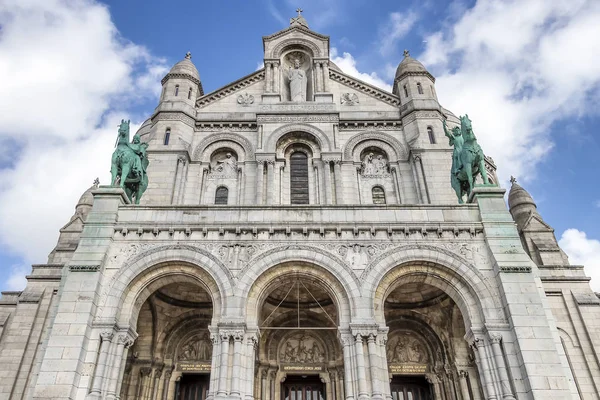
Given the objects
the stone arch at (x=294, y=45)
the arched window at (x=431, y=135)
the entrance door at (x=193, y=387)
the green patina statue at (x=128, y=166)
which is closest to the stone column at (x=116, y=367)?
the entrance door at (x=193, y=387)

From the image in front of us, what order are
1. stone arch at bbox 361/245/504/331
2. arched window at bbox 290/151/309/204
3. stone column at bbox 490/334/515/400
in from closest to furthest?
1. stone column at bbox 490/334/515/400
2. stone arch at bbox 361/245/504/331
3. arched window at bbox 290/151/309/204

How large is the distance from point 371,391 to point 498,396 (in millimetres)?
3519

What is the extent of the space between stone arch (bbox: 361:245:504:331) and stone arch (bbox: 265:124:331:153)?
9.82m

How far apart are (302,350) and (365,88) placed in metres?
15.5

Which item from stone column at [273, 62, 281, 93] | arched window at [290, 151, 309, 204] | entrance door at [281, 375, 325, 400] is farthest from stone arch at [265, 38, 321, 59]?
entrance door at [281, 375, 325, 400]

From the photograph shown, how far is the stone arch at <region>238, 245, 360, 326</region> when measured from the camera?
14.9 m

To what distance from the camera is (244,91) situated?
2738 centimetres

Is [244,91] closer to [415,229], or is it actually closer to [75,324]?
[415,229]

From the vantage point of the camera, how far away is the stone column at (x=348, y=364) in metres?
13.4

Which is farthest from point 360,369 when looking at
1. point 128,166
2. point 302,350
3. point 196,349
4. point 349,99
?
point 349,99

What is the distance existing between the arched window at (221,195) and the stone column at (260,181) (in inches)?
73.8

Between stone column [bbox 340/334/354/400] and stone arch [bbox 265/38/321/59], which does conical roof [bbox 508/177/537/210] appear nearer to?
stone arch [bbox 265/38/321/59]

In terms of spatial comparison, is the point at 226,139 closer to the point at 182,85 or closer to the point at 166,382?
the point at 182,85

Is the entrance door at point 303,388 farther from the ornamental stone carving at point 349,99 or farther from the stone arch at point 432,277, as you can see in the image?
the ornamental stone carving at point 349,99
